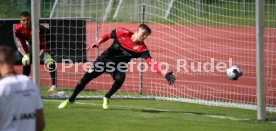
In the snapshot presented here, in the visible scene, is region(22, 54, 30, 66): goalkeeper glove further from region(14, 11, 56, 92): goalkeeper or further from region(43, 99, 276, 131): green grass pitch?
region(43, 99, 276, 131): green grass pitch

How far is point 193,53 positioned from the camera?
64.0 feet

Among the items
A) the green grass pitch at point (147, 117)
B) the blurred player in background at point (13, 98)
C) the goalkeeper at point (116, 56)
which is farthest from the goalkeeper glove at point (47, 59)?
the blurred player in background at point (13, 98)

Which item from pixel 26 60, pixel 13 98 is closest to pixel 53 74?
pixel 26 60

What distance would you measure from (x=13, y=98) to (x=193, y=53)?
13.6m

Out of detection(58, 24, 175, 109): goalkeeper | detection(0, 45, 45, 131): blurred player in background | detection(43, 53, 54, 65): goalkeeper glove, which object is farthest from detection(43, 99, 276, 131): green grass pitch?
detection(0, 45, 45, 131): blurred player in background

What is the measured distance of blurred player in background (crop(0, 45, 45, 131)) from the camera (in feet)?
20.0

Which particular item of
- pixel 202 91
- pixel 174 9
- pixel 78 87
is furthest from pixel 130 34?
pixel 174 9

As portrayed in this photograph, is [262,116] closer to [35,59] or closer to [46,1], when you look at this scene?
[35,59]

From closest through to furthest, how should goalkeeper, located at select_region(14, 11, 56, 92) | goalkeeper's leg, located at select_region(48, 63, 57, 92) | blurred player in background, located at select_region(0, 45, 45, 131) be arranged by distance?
blurred player in background, located at select_region(0, 45, 45, 131), goalkeeper, located at select_region(14, 11, 56, 92), goalkeeper's leg, located at select_region(48, 63, 57, 92)

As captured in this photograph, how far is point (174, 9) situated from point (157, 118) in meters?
7.01

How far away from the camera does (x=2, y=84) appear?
19.9ft

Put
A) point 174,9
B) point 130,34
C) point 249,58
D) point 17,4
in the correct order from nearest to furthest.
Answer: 1. point 130,34
2. point 174,9
3. point 249,58
4. point 17,4

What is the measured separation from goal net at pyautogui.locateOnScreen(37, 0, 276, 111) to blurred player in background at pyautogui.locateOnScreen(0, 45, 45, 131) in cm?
878

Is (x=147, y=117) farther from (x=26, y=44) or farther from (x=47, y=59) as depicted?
(x=47, y=59)
